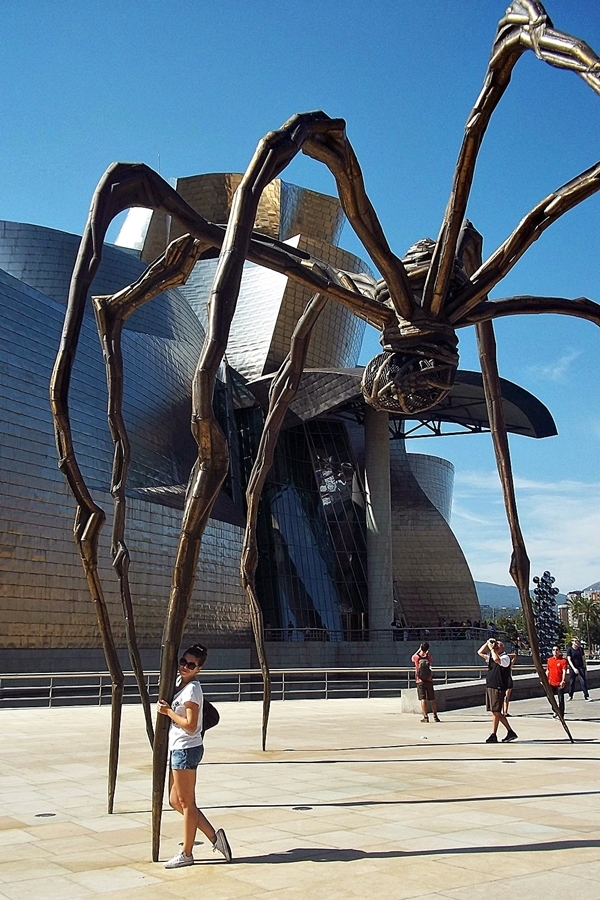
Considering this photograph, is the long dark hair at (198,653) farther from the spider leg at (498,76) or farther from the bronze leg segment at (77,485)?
the spider leg at (498,76)

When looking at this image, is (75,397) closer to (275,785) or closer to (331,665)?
(331,665)

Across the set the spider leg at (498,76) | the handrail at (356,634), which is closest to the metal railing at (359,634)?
the handrail at (356,634)

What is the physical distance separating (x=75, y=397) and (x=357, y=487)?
677 inches

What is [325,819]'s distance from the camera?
22.1 ft

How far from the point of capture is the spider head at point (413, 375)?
7.23 metres

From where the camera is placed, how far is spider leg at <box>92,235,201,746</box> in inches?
253

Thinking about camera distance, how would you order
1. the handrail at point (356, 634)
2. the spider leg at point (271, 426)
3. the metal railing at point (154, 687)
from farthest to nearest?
the handrail at point (356, 634) < the metal railing at point (154, 687) < the spider leg at point (271, 426)

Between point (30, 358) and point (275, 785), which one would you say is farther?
point (30, 358)

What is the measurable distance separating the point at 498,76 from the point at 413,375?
231 cm

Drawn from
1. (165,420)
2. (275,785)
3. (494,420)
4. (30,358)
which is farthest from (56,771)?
(165,420)

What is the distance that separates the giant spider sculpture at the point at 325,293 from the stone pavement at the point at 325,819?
1.69ft

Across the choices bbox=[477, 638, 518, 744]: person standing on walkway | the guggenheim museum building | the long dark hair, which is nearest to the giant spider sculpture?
the long dark hair

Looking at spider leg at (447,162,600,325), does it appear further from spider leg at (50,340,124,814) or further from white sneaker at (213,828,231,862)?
white sneaker at (213,828,231,862)

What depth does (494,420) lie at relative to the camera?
8406 mm
